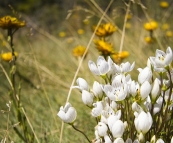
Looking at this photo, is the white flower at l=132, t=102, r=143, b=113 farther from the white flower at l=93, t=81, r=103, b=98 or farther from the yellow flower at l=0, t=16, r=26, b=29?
the yellow flower at l=0, t=16, r=26, b=29

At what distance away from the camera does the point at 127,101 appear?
886 millimetres

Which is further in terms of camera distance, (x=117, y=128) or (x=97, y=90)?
(x=97, y=90)

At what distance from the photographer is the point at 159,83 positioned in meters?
0.92

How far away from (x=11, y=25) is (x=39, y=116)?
617 millimetres

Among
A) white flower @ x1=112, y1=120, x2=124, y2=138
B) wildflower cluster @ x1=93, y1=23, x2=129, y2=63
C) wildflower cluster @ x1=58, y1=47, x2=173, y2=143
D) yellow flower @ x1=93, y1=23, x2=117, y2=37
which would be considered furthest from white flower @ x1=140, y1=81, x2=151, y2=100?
yellow flower @ x1=93, y1=23, x2=117, y2=37

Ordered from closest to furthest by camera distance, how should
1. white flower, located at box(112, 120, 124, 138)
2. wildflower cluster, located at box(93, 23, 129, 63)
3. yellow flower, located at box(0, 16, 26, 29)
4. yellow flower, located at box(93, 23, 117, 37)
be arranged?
white flower, located at box(112, 120, 124, 138)
yellow flower, located at box(0, 16, 26, 29)
wildflower cluster, located at box(93, 23, 129, 63)
yellow flower, located at box(93, 23, 117, 37)

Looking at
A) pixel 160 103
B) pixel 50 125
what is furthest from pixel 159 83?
pixel 50 125

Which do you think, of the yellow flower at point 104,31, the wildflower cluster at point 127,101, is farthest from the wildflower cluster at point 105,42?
the wildflower cluster at point 127,101

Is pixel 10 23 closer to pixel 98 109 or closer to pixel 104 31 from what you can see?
pixel 104 31

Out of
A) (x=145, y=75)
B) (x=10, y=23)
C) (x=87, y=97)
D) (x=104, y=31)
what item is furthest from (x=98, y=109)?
→ (x=104, y=31)

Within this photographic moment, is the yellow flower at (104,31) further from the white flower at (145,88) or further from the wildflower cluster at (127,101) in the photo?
the white flower at (145,88)

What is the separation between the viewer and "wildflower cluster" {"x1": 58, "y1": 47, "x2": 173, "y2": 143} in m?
0.82

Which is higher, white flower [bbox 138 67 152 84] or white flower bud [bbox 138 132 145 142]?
white flower [bbox 138 67 152 84]

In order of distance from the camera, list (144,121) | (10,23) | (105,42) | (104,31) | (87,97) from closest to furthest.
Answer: (144,121) → (87,97) → (10,23) → (105,42) → (104,31)
